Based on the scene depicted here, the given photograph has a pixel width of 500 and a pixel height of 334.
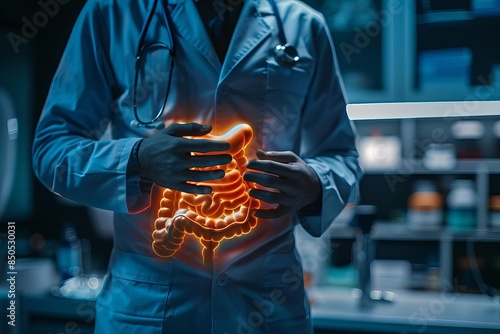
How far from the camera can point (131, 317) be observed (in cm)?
96

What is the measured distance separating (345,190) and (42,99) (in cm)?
180

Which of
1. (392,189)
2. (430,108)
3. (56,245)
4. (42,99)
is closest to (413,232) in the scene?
(392,189)

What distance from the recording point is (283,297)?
0.99m

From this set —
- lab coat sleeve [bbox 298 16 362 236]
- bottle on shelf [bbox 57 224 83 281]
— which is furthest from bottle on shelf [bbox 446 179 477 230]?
bottle on shelf [bbox 57 224 83 281]

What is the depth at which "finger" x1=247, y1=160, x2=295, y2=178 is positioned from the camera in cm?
83

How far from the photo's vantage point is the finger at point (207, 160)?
0.80 metres

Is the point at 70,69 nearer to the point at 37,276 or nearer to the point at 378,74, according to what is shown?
the point at 37,276

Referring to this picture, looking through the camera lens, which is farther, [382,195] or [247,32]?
[382,195]

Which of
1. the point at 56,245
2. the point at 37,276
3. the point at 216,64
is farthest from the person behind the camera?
the point at 56,245

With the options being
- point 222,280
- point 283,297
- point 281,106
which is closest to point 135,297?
point 222,280

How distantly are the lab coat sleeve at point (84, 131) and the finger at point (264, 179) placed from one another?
0.21 m

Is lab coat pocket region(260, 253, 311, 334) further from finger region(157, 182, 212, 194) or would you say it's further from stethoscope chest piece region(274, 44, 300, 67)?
stethoscope chest piece region(274, 44, 300, 67)

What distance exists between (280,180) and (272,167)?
0.04m

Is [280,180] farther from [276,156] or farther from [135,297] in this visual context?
[135,297]
